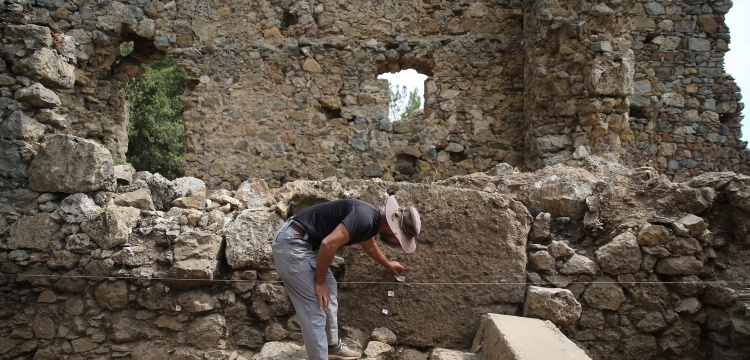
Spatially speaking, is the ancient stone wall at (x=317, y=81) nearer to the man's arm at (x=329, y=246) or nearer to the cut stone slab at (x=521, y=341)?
the cut stone slab at (x=521, y=341)

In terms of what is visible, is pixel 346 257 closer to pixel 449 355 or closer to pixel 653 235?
pixel 449 355

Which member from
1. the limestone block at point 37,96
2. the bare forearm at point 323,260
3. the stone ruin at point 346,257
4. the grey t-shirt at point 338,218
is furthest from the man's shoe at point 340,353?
the limestone block at point 37,96

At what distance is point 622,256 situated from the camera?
3920mm

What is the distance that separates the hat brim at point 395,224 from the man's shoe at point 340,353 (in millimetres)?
796

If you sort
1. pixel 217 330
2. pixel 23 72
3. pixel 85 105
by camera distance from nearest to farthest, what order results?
pixel 217 330 < pixel 23 72 < pixel 85 105

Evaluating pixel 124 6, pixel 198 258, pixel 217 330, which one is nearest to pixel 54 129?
pixel 198 258

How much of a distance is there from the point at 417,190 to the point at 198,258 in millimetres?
1662

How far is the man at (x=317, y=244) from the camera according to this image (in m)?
3.32

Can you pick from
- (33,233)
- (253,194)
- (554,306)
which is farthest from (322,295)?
(33,233)

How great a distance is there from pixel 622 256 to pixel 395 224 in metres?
1.73

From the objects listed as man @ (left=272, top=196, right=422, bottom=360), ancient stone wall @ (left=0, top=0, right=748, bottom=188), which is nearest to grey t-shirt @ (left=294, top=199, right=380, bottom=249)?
man @ (left=272, top=196, right=422, bottom=360)

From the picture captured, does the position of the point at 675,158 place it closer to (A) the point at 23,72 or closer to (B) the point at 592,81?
(B) the point at 592,81

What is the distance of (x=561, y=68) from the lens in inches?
258

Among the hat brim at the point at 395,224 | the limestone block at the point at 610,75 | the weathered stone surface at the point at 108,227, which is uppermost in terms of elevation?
the limestone block at the point at 610,75
